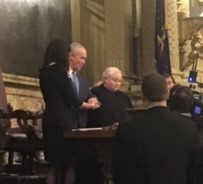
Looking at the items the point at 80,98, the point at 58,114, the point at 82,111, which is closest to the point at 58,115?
the point at 58,114

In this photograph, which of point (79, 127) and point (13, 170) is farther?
point (13, 170)

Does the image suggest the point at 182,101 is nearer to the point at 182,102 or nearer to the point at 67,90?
the point at 182,102

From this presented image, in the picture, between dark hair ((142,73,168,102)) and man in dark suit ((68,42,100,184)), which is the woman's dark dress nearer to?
man in dark suit ((68,42,100,184))

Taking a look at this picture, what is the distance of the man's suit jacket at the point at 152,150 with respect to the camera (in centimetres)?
430

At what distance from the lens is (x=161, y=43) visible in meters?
10.7

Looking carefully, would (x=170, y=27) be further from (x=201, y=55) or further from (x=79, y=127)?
(x=79, y=127)

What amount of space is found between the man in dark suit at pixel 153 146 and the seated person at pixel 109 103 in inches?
97.0

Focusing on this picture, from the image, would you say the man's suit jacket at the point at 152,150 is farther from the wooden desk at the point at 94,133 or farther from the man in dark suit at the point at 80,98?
the man in dark suit at the point at 80,98

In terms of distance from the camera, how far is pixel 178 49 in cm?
1173

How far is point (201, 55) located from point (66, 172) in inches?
299

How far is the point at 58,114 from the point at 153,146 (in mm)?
1726

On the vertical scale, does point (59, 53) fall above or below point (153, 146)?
above

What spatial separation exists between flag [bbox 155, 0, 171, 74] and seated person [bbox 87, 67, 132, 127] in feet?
11.1

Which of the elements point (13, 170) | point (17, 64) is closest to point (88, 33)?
point (17, 64)
